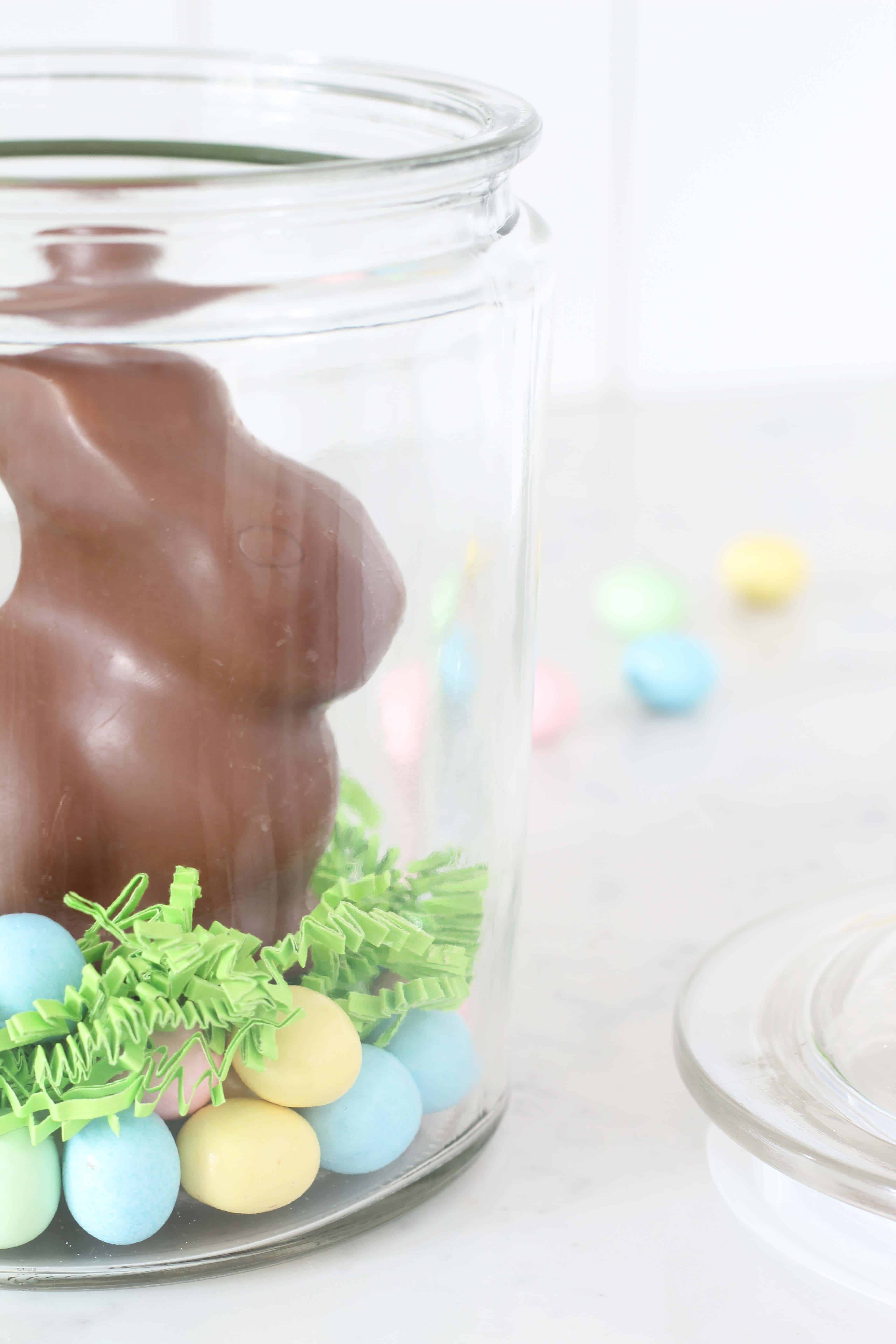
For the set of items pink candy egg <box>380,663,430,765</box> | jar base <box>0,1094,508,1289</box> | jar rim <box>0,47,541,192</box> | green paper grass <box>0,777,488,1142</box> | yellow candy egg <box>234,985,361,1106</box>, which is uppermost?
jar rim <box>0,47,541,192</box>

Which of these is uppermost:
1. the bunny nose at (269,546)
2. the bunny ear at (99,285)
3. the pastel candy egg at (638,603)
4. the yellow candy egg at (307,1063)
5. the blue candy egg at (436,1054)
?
the bunny ear at (99,285)

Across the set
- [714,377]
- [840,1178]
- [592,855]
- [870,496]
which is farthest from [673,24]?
[840,1178]

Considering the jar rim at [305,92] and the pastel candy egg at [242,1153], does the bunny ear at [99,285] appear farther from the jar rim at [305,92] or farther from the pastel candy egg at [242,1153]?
the pastel candy egg at [242,1153]

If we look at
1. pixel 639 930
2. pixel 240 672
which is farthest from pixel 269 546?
pixel 639 930

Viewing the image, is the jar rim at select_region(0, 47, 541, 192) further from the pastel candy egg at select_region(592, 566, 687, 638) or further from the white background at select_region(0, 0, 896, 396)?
the white background at select_region(0, 0, 896, 396)

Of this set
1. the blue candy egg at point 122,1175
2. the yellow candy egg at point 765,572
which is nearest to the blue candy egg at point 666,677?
the yellow candy egg at point 765,572

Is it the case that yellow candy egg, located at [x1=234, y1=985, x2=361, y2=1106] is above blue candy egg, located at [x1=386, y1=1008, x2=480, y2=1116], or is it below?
above

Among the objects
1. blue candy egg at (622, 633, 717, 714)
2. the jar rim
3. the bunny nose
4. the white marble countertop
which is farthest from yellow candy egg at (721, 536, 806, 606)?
the bunny nose

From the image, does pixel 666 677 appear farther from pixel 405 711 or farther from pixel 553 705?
pixel 405 711
